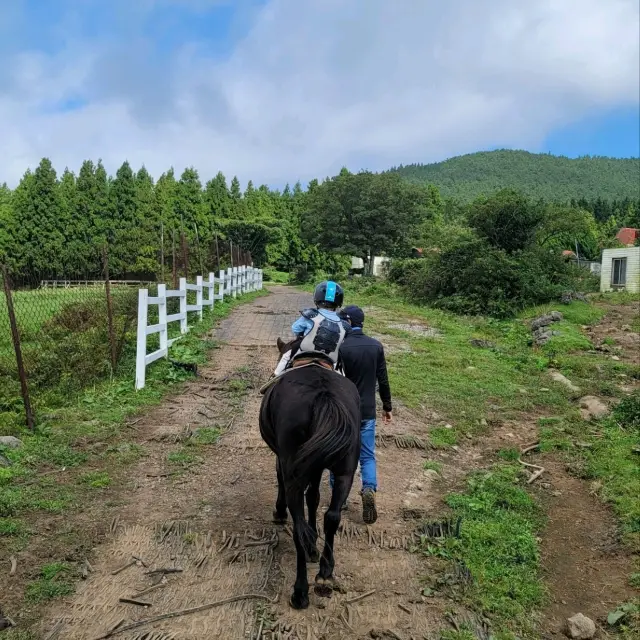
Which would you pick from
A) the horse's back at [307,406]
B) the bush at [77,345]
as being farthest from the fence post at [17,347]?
the horse's back at [307,406]

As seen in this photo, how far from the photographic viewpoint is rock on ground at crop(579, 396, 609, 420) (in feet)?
24.4

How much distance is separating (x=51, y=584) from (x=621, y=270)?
27107 mm

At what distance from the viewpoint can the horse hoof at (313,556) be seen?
10.7ft

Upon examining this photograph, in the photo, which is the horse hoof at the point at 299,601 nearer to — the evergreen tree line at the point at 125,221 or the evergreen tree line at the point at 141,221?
the evergreen tree line at the point at 125,221

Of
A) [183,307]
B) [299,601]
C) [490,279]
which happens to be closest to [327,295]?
[299,601]

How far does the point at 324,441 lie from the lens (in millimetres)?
3199

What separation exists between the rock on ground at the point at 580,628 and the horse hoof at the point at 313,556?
4.83ft

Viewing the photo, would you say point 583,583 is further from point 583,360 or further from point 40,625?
point 583,360

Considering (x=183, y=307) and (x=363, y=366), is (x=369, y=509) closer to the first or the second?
(x=363, y=366)

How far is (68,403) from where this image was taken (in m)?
6.99

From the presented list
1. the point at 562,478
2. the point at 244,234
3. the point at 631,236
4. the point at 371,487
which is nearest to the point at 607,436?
the point at 562,478

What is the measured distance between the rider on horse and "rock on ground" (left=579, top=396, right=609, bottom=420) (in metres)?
4.95

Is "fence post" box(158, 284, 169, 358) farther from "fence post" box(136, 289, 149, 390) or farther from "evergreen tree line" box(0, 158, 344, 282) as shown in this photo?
"evergreen tree line" box(0, 158, 344, 282)

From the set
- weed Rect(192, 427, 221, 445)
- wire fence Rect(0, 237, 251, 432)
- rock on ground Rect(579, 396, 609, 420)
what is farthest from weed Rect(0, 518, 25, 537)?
rock on ground Rect(579, 396, 609, 420)
